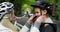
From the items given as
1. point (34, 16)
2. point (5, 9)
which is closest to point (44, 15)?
point (34, 16)

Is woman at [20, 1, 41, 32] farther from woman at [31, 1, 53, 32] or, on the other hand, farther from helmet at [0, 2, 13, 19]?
helmet at [0, 2, 13, 19]

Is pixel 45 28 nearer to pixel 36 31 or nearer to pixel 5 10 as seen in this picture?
pixel 36 31

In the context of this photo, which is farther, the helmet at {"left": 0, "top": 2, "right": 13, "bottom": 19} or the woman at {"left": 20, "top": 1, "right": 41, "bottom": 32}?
the woman at {"left": 20, "top": 1, "right": 41, "bottom": 32}

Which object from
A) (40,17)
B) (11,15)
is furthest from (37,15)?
(11,15)

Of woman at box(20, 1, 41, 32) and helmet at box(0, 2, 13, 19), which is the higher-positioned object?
helmet at box(0, 2, 13, 19)

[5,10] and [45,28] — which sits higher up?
[5,10]

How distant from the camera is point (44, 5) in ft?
13.3

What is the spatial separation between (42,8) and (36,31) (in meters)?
0.39

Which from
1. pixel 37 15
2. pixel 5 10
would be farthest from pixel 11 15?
pixel 37 15

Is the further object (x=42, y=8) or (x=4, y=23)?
(x=42, y=8)

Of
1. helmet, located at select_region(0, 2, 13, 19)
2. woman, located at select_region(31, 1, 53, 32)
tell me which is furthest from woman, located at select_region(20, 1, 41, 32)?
helmet, located at select_region(0, 2, 13, 19)

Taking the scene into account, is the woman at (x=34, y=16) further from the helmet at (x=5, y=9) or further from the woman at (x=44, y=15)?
the helmet at (x=5, y=9)

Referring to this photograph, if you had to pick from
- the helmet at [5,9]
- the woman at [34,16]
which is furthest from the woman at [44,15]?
the helmet at [5,9]

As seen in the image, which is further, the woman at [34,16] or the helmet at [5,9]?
the woman at [34,16]
